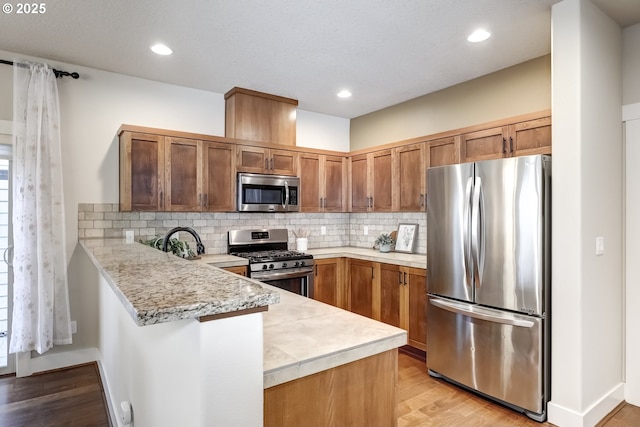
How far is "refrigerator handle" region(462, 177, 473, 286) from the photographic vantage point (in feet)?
9.02

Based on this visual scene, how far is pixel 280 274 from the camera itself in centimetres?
373

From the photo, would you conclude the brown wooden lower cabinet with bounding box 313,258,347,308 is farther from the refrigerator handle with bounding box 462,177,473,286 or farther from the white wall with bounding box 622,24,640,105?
the white wall with bounding box 622,24,640,105

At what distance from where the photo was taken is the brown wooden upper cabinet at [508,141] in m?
2.80

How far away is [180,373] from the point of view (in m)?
1.01

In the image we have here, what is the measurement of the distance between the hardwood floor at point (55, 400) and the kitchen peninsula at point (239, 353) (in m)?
1.18

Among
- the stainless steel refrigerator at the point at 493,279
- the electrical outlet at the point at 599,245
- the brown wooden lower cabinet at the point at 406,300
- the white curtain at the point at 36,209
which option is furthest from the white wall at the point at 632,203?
the white curtain at the point at 36,209

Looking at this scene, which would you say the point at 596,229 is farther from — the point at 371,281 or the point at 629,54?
the point at 371,281

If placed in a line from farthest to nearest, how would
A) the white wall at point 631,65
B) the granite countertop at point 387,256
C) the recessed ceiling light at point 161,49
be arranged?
the granite countertop at point 387,256 < the recessed ceiling light at point 161,49 < the white wall at point 631,65

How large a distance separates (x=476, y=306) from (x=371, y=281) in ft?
4.69

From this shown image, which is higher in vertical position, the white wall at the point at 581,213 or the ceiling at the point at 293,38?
the ceiling at the point at 293,38

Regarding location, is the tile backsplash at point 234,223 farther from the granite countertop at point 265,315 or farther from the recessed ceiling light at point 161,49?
the granite countertop at point 265,315

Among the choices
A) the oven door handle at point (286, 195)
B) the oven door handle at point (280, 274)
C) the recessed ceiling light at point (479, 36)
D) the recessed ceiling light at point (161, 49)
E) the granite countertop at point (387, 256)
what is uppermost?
the recessed ceiling light at point (161, 49)

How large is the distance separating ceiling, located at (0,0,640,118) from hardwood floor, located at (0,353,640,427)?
278 cm

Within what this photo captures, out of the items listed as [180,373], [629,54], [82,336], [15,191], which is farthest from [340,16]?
[82,336]
